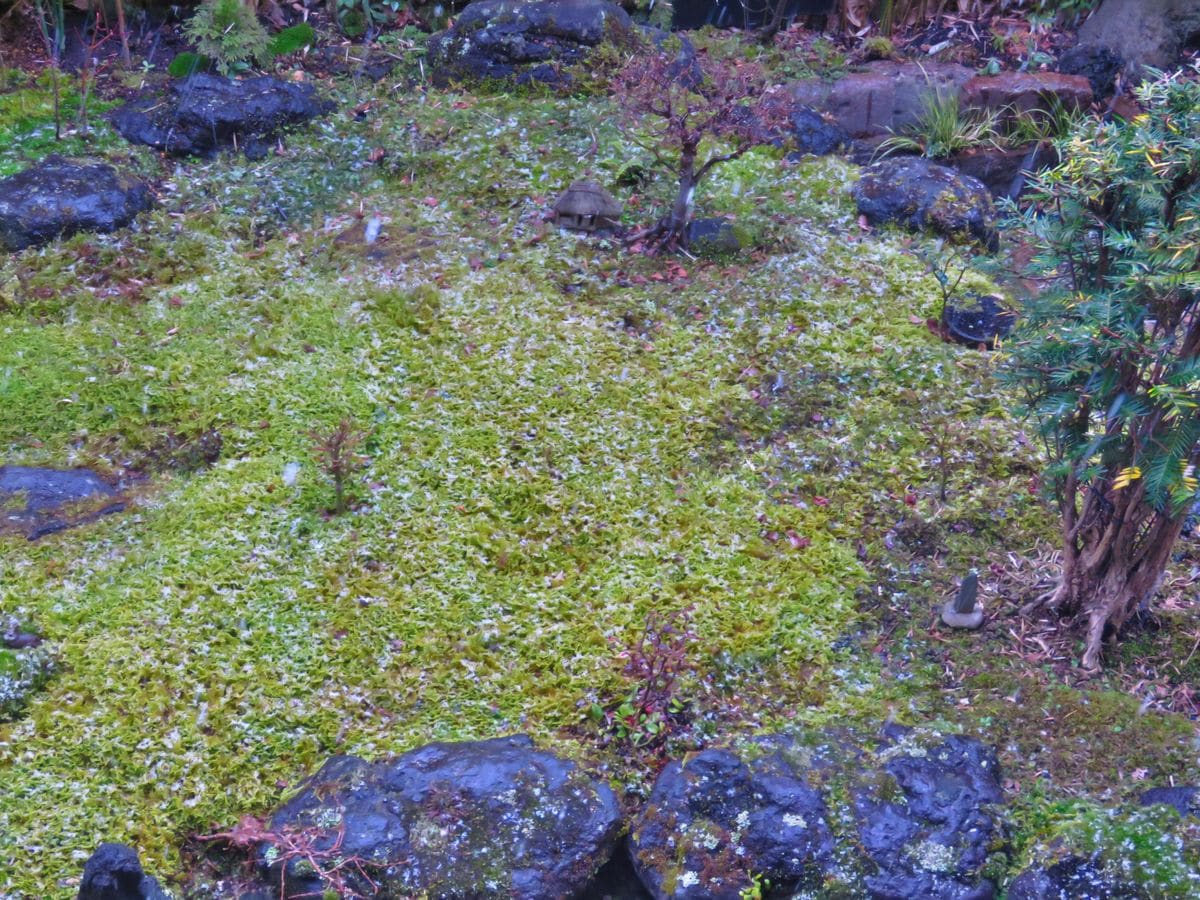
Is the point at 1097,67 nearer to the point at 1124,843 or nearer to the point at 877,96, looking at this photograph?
the point at 877,96

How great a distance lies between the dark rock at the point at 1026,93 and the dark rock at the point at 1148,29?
0.79 metres

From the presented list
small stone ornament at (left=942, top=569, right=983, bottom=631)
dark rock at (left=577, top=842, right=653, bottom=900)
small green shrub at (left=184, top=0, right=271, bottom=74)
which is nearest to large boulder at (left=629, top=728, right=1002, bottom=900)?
dark rock at (left=577, top=842, right=653, bottom=900)

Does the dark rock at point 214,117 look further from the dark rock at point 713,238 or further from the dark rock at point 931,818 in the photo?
the dark rock at point 931,818

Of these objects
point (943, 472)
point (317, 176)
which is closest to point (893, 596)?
point (943, 472)

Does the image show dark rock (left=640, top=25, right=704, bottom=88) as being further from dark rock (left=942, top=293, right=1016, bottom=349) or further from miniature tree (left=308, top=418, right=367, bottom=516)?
miniature tree (left=308, top=418, right=367, bottom=516)

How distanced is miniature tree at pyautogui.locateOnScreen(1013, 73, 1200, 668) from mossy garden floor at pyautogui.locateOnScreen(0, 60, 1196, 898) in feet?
2.34

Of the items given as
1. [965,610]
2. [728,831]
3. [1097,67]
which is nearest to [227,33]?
[965,610]

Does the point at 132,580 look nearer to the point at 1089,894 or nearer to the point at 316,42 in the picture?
the point at 1089,894

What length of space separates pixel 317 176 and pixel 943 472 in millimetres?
5695

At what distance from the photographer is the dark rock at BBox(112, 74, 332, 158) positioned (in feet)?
28.1

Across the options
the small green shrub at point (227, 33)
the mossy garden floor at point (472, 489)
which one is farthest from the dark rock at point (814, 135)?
the small green shrub at point (227, 33)

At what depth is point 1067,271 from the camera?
4.61m

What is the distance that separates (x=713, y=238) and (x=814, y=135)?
226 centimetres

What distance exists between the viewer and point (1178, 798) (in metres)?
4.21
